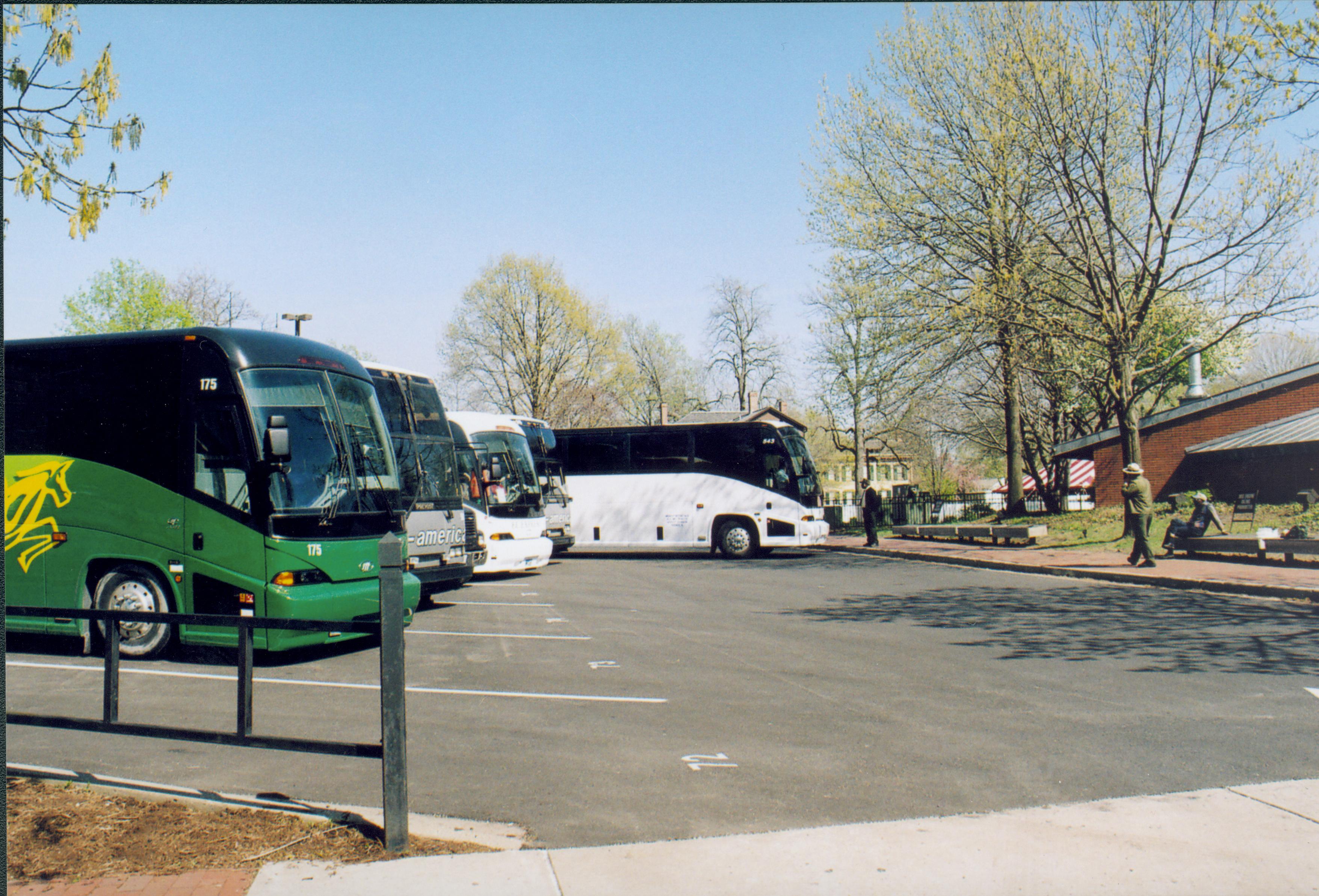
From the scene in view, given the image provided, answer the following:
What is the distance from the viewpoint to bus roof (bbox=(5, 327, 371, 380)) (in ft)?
30.7

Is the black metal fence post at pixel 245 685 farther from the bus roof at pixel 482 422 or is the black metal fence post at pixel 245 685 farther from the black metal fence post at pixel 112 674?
the bus roof at pixel 482 422

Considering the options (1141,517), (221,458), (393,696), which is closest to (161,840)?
(393,696)

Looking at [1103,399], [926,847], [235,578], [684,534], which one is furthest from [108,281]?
[926,847]

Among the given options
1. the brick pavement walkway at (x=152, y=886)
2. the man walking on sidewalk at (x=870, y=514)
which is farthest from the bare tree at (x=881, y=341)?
the brick pavement walkway at (x=152, y=886)

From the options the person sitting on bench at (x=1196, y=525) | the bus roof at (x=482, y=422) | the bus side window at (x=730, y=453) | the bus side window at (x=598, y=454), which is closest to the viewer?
the person sitting on bench at (x=1196, y=525)

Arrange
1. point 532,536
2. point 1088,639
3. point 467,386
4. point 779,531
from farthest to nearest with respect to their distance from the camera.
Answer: point 467,386
point 779,531
point 532,536
point 1088,639

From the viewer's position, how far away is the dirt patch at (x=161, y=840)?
13.6ft

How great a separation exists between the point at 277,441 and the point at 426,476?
619cm

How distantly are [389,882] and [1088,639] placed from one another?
844cm

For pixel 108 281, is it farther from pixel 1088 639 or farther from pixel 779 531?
pixel 1088 639

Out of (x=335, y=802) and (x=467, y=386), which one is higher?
(x=467, y=386)

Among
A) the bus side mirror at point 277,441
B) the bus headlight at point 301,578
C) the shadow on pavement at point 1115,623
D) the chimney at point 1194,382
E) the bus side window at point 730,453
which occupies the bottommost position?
the shadow on pavement at point 1115,623

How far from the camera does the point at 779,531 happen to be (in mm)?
25109

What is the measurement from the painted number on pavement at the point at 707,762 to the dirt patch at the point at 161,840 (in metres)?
1.69
